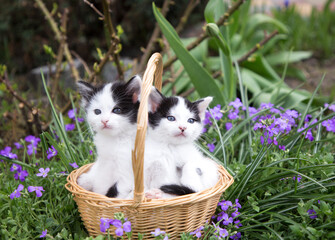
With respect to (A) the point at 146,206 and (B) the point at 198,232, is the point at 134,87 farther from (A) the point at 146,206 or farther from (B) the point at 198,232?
(B) the point at 198,232

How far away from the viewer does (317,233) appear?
4.86 ft

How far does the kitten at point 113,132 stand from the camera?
156 centimetres

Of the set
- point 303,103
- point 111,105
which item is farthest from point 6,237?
point 303,103

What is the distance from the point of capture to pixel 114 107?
1.59 m

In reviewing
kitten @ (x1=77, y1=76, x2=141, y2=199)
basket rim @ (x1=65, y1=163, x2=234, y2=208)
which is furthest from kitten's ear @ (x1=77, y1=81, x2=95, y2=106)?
basket rim @ (x1=65, y1=163, x2=234, y2=208)

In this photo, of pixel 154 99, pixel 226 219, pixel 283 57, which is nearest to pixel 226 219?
pixel 226 219

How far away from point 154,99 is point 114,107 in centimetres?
18

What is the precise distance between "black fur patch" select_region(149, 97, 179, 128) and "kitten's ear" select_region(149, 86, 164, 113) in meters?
0.01

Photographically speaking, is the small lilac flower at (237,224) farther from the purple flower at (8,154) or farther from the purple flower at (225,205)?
the purple flower at (8,154)

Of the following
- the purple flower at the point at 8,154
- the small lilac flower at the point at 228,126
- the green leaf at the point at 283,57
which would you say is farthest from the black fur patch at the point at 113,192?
the green leaf at the point at 283,57

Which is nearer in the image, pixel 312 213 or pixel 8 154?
pixel 312 213

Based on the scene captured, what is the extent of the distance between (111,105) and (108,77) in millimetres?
2360

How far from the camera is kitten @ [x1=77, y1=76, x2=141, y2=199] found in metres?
1.56

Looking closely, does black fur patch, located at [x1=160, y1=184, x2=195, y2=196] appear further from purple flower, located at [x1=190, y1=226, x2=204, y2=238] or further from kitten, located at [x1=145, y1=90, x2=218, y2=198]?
purple flower, located at [x1=190, y1=226, x2=204, y2=238]
